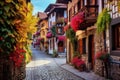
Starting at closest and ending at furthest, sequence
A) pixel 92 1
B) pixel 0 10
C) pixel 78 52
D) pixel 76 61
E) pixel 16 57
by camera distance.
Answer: pixel 0 10 < pixel 16 57 < pixel 92 1 < pixel 76 61 < pixel 78 52

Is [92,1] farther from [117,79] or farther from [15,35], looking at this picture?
[15,35]

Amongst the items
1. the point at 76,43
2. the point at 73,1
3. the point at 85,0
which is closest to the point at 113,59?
the point at 85,0

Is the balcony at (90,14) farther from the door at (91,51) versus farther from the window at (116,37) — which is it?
the window at (116,37)

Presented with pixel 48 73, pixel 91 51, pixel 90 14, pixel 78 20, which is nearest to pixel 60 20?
pixel 91 51

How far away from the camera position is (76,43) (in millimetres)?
24500

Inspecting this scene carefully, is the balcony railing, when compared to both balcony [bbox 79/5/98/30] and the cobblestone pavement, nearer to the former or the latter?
balcony [bbox 79/5/98/30]

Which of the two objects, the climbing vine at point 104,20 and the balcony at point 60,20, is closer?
the climbing vine at point 104,20

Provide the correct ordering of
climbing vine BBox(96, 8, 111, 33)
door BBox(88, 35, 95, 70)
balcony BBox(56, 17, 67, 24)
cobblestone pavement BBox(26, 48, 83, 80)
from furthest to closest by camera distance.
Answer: balcony BBox(56, 17, 67, 24) < door BBox(88, 35, 95, 70) < cobblestone pavement BBox(26, 48, 83, 80) < climbing vine BBox(96, 8, 111, 33)

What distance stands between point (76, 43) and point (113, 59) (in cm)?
1020

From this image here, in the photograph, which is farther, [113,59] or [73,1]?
[73,1]

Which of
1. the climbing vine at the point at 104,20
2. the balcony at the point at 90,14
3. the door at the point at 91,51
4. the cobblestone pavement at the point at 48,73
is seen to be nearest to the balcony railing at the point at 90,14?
the balcony at the point at 90,14

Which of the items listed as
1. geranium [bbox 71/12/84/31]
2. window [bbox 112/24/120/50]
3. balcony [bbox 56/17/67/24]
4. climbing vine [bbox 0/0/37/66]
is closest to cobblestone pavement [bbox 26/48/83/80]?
window [bbox 112/24/120/50]

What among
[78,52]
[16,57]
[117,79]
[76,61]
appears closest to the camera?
[16,57]

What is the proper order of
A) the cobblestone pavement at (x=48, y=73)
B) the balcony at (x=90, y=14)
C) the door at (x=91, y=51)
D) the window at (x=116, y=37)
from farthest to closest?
the door at (x=91, y=51), the balcony at (x=90, y=14), the cobblestone pavement at (x=48, y=73), the window at (x=116, y=37)
